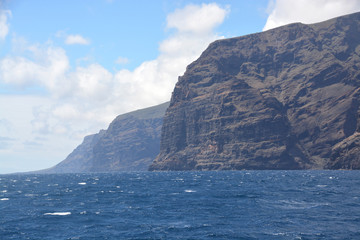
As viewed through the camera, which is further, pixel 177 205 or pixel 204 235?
pixel 177 205

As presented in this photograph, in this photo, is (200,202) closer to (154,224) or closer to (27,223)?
(154,224)

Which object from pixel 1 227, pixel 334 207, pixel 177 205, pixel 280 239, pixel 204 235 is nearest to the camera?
pixel 280 239

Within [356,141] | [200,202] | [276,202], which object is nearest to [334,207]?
[276,202]

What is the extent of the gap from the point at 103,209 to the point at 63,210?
4751 millimetres

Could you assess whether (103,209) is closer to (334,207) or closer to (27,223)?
(27,223)

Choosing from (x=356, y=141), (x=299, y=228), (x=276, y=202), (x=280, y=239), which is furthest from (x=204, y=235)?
(x=356, y=141)

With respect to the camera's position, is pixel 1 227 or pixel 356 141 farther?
pixel 356 141

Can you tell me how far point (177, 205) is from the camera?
48.1 m

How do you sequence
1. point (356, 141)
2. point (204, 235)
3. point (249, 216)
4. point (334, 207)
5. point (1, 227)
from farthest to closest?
point (356, 141) < point (334, 207) < point (249, 216) < point (1, 227) < point (204, 235)

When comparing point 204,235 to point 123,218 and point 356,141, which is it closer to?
point 123,218

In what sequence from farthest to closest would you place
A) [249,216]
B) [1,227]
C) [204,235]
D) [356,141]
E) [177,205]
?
[356,141], [177,205], [249,216], [1,227], [204,235]


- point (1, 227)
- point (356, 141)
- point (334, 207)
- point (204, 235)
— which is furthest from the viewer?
point (356, 141)

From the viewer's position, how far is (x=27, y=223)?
37.1 m

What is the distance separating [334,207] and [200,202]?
16426mm
